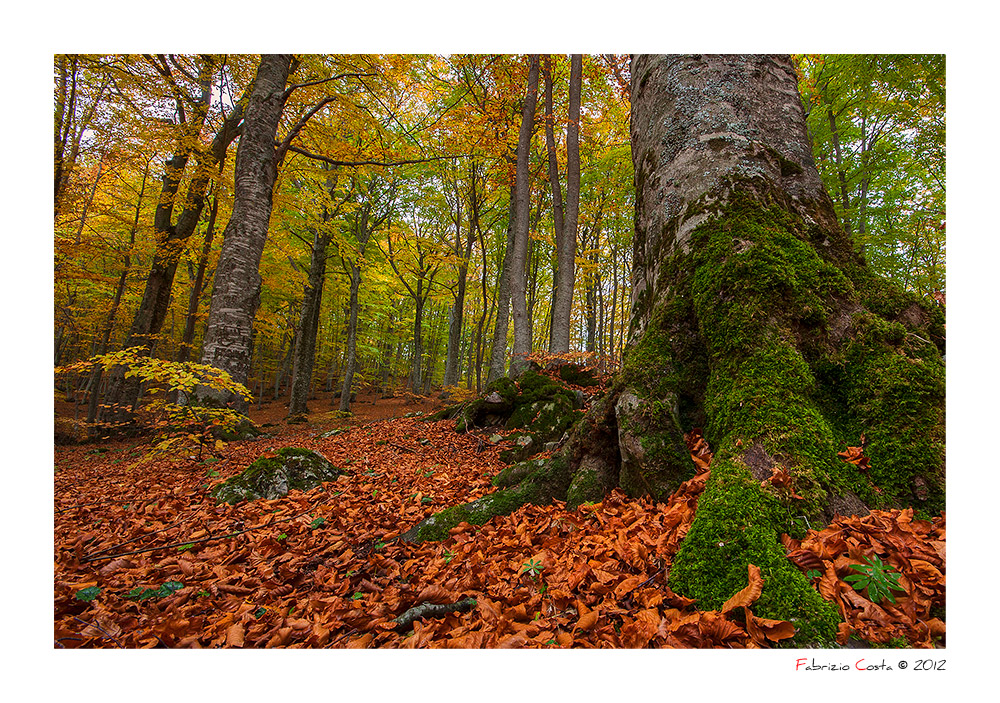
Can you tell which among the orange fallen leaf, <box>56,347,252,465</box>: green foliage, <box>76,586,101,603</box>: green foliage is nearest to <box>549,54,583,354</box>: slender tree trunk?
<box>56,347,252,465</box>: green foliage

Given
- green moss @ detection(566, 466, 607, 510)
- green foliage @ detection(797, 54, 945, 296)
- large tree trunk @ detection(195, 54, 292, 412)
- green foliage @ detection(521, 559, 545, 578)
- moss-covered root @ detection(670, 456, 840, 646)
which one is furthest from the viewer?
green foliage @ detection(797, 54, 945, 296)

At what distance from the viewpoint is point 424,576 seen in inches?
84.9

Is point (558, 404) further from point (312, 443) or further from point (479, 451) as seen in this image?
point (312, 443)

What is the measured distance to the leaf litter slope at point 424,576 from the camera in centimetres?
139

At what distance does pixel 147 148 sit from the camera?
8461 millimetres

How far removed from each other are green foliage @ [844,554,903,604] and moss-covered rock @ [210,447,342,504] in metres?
4.12

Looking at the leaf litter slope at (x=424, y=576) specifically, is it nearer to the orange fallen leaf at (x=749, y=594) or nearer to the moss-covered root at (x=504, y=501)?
the orange fallen leaf at (x=749, y=594)

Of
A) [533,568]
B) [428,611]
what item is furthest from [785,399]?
[428,611]

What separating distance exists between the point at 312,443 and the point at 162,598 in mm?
4855

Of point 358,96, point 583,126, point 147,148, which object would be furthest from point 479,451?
point 583,126

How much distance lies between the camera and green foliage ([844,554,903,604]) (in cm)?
130

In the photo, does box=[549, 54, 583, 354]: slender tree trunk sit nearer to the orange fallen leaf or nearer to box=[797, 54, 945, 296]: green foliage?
box=[797, 54, 945, 296]: green foliage

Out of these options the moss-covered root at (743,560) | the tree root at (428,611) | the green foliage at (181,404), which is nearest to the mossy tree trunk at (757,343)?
the moss-covered root at (743,560)

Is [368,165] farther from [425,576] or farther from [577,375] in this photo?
[425,576]
